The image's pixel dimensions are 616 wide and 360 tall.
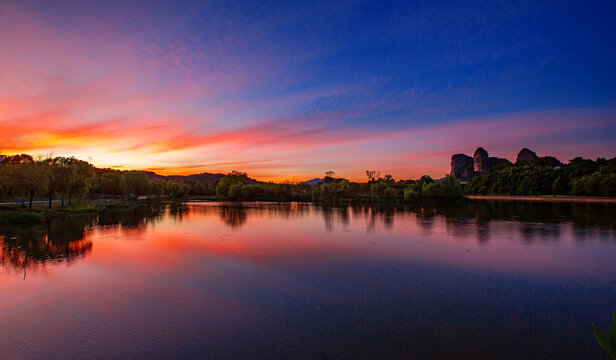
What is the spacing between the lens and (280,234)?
1003 inches

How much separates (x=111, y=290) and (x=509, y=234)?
2587 cm

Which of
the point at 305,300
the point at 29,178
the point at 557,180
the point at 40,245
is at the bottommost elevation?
the point at 305,300

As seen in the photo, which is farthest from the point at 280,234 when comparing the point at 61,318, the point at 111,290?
the point at 61,318

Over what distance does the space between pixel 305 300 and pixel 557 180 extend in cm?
10648

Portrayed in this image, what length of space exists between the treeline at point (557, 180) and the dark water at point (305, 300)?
7559 cm

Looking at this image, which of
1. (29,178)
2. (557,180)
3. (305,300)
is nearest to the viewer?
(305,300)

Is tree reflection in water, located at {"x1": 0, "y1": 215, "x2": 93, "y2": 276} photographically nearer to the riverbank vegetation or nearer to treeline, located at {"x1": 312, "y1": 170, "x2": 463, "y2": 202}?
the riverbank vegetation

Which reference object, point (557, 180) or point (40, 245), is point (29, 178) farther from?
point (557, 180)

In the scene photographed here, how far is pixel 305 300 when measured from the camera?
10.1 meters

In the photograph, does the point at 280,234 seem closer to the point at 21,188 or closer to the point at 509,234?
the point at 509,234

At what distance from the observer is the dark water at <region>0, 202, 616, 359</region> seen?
23.7 feet

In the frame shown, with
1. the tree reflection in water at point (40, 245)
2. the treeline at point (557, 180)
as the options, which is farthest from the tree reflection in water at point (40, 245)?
the treeline at point (557, 180)

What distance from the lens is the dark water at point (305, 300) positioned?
7211 millimetres

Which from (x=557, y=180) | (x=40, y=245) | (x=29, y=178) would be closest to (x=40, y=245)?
(x=40, y=245)
